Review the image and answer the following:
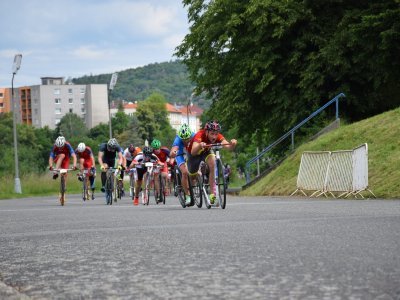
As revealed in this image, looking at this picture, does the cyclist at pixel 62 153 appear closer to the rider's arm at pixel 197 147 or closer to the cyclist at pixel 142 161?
the cyclist at pixel 142 161

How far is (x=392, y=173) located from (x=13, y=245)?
46.8 feet

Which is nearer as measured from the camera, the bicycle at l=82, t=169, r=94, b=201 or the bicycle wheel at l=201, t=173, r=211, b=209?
the bicycle wheel at l=201, t=173, r=211, b=209

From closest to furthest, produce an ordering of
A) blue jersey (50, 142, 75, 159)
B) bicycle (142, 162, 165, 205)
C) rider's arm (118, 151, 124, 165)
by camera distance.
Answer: bicycle (142, 162, 165, 205) < rider's arm (118, 151, 124, 165) < blue jersey (50, 142, 75, 159)

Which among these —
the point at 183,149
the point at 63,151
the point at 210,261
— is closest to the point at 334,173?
the point at 183,149

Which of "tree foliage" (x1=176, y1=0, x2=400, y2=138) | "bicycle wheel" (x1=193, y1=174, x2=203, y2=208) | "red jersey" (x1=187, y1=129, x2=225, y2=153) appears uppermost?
"tree foliage" (x1=176, y1=0, x2=400, y2=138)

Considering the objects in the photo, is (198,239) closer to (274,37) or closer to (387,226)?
(387,226)

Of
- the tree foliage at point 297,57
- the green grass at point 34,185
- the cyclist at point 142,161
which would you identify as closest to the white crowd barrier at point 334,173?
the cyclist at point 142,161

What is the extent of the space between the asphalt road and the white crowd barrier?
405 inches

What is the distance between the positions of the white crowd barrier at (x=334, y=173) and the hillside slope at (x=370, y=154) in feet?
1.50

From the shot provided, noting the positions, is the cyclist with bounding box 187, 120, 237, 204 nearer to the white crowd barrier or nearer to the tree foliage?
the white crowd barrier

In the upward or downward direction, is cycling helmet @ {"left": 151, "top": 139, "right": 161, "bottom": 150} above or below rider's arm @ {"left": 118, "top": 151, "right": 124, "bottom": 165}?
above

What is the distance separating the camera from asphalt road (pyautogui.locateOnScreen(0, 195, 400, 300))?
17.7 ft

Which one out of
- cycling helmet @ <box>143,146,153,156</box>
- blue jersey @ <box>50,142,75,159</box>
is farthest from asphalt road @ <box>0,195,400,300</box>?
blue jersey @ <box>50,142,75,159</box>

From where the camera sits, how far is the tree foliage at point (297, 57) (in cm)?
3177
